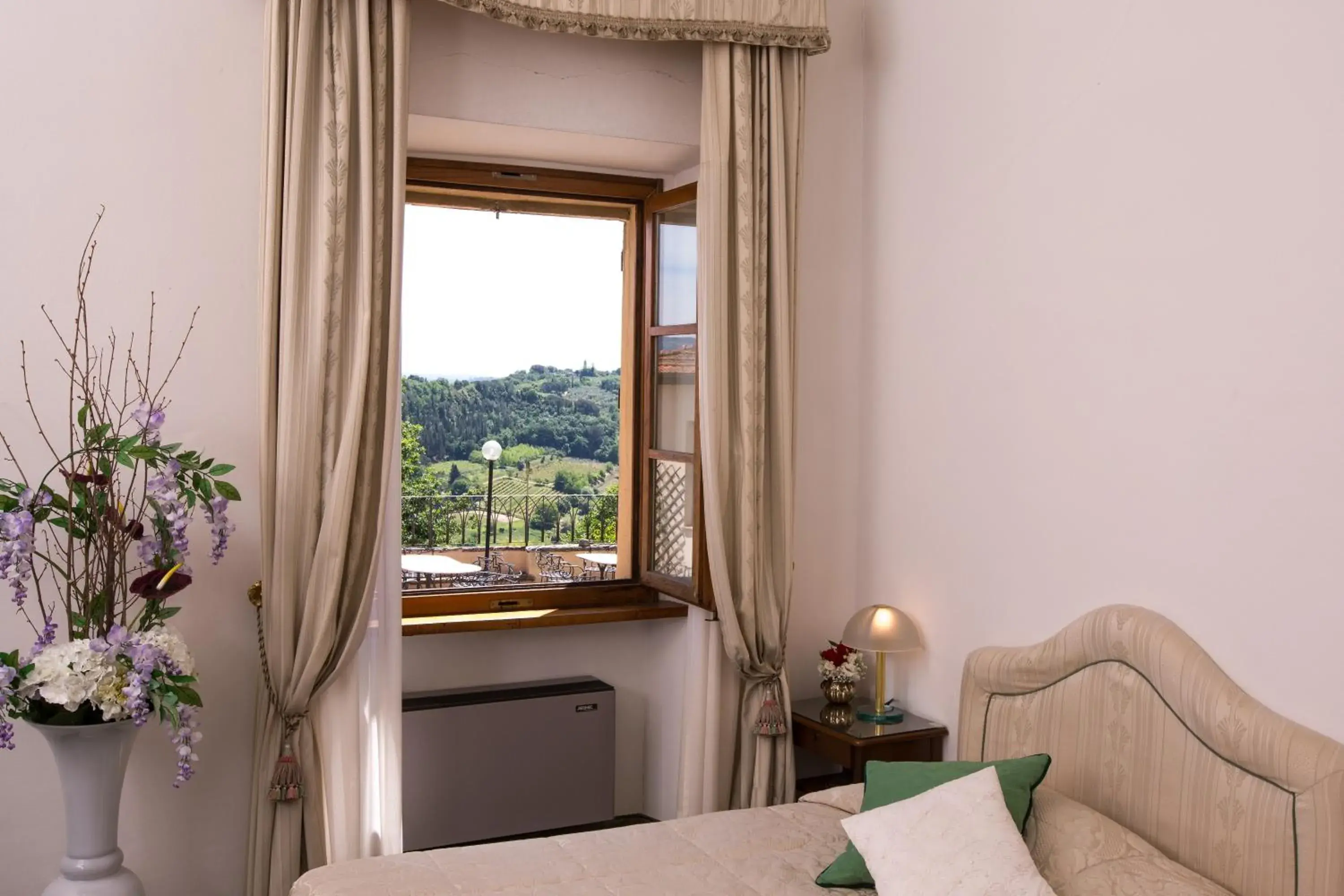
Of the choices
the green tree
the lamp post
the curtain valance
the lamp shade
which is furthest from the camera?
the green tree

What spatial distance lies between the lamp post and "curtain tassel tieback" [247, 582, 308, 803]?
108 centimetres

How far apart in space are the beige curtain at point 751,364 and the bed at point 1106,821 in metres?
0.62

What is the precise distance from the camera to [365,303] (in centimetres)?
299

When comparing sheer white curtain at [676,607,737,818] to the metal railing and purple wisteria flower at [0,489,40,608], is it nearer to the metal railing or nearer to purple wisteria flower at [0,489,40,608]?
the metal railing

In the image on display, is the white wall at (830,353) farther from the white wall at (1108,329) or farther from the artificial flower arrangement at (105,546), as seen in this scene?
the artificial flower arrangement at (105,546)

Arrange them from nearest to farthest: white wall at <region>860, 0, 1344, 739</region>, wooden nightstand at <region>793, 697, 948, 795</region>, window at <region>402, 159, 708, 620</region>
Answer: white wall at <region>860, 0, 1344, 739</region> < wooden nightstand at <region>793, 697, 948, 795</region> < window at <region>402, 159, 708, 620</region>

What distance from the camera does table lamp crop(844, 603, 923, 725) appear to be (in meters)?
3.42

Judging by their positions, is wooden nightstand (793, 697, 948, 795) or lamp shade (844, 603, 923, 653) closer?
wooden nightstand (793, 697, 948, 795)

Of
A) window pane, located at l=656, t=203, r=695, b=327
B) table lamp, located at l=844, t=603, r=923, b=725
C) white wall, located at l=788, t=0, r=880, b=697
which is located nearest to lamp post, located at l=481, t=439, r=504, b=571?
window pane, located at l=656, t=203, r=695, b=327

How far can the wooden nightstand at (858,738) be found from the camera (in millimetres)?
3291

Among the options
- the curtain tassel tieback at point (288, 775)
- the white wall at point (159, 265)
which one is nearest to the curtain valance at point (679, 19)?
the white wall at point (159, 265)

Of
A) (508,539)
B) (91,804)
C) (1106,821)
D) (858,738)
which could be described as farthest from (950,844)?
(508,539)

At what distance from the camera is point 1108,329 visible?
2.78 meters

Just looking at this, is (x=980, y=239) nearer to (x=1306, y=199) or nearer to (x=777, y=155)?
(x=777, y=155)
